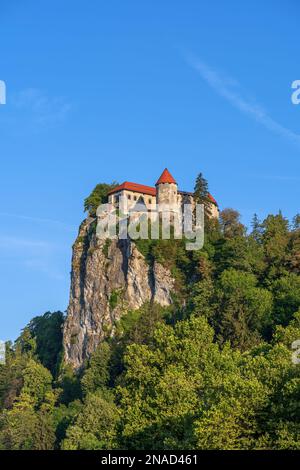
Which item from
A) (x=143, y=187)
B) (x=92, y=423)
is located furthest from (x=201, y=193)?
(x=92, y=423)

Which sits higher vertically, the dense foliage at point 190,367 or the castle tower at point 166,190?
the castle tower at point 166,190

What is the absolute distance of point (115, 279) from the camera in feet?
303

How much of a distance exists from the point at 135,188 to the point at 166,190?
196 inches

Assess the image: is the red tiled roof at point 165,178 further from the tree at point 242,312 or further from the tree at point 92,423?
the tree at point 92,423

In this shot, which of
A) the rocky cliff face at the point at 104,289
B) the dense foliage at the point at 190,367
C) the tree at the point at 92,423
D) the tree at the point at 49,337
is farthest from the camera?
the tree at the point at 49,337

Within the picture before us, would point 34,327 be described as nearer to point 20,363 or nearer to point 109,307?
point 20,363

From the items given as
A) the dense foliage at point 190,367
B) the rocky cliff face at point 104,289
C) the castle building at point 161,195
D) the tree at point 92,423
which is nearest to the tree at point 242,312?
the dense foliage at point 190,367

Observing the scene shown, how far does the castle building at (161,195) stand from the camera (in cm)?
10338

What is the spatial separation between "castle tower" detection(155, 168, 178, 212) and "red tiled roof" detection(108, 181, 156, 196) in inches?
126

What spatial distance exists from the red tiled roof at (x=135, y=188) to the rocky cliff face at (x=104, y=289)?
8039 millimetres

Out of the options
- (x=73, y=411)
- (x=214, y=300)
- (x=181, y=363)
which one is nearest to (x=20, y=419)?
(x=73, y=411)

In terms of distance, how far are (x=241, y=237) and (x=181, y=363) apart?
112 ft

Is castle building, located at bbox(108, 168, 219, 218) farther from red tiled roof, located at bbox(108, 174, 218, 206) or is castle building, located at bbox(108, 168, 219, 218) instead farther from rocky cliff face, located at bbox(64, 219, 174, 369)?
rocky cliff face, located at bbox(64, 219, 174, 369)
